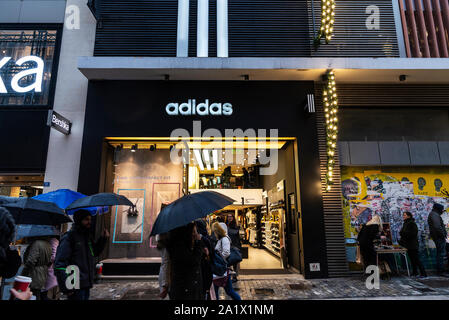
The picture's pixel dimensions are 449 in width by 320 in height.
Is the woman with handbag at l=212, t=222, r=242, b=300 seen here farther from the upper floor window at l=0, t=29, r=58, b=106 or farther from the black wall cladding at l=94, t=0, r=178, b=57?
the upper floor window at l=0, t=29, r=58, b=106

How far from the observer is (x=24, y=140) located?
7973 mm

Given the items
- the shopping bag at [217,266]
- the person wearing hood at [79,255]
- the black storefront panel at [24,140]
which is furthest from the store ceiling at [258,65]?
the shopping bag at [217,266]

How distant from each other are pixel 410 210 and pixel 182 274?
800 centimetres

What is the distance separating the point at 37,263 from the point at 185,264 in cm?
300

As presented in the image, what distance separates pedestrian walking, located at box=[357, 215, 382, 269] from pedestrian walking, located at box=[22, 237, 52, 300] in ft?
23.1

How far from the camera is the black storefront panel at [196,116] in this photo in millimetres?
7820

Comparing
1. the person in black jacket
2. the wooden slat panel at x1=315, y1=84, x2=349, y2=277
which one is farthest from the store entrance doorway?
the person in black jacket

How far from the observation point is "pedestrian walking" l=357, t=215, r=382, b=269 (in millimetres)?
6781

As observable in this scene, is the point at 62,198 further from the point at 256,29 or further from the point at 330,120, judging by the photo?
the point at 256,29

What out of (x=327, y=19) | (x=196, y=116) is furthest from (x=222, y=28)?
(x=327, y=19)

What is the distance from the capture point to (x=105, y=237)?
3943 mm

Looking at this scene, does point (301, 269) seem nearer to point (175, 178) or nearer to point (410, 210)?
point (410, 210)

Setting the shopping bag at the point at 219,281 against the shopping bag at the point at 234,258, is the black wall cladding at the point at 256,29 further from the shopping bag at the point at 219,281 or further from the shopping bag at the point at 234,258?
the shopping bag at the point at 219,281

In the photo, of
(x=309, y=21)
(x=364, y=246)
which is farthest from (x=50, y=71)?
(x=364, y=246)
